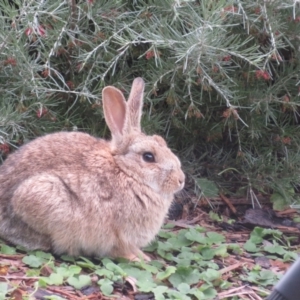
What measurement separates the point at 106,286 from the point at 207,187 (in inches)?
75.8

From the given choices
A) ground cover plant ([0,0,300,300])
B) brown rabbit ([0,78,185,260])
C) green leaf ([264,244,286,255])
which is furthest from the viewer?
green leaf ([264,244,286,255])

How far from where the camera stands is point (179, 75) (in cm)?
504

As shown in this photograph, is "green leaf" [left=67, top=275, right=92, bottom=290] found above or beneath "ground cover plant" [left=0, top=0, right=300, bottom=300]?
beneath

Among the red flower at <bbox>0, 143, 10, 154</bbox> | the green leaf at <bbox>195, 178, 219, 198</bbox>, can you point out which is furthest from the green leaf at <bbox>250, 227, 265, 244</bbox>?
the red flower at <bbox>0, 143, 10, 154</bbox>

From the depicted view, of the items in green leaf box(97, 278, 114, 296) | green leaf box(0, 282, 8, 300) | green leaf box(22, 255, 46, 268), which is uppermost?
green leaf box(97, 278, 114, 296)

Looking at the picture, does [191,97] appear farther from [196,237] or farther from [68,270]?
[68,270]

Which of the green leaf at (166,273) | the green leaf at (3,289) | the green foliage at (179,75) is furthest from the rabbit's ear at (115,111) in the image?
the green leaf at (3,289)

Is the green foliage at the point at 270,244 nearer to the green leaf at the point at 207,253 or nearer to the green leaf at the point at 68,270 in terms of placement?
the green leaf at the point at 207,253

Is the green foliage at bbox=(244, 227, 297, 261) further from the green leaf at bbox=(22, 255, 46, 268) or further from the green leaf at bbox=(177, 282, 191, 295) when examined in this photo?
the green leaf at bbox=(22, 255, 46, 268)

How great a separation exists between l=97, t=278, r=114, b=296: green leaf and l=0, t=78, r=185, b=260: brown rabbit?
1.45 feet

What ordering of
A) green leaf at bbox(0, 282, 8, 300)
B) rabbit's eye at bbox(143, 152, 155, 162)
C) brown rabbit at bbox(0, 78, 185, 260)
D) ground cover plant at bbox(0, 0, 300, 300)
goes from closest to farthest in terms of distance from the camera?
green leaf at bbox(0, 282, 8, 300)
brown rabbit at bbox(0, 78, 185, 260)
rabbit's eye at bbox(143, 152, 155, 162)
ground cover plant at bbox(0, 0, 300, 300)

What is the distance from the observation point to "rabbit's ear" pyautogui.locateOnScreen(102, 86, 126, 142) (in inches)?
172

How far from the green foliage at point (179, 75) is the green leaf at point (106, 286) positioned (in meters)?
1.42

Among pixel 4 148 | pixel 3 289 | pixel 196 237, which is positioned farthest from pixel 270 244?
pixel 3 289
